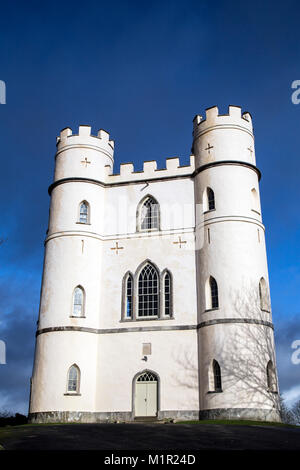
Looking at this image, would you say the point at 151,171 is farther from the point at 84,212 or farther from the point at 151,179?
the point at 84,212

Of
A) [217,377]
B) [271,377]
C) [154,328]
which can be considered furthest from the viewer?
[154,328]

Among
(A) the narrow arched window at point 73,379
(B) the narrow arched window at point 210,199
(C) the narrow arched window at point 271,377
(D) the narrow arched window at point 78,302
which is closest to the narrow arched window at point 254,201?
(B) the narrow arched window at point 210,199

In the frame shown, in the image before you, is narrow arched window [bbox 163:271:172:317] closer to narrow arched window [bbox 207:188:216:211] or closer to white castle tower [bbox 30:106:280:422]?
white castle tower [bbox 30:106:280:422]

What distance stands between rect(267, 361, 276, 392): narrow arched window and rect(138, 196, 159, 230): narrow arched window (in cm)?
968

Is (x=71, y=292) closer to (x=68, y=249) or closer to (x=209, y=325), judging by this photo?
(x=68, y=249)

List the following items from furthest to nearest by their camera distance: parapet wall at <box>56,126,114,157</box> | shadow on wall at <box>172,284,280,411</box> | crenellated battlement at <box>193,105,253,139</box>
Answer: parapet wall at <box>56,126,114,157</box>
crenellated battlement at <box>193,105,253,139</box>
shadow on wall at <box>172,284,280,411</box>

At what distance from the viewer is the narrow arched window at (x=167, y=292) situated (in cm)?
2733

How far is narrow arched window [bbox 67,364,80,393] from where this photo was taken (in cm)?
2602

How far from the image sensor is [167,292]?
27656mm

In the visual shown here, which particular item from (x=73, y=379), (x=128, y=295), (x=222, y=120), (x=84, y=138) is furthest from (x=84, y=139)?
(x=73, y=379)

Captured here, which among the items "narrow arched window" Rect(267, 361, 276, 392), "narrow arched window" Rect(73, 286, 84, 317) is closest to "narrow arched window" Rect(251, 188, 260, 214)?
"narrow arched window" Rect(267, 361, 276, 392)

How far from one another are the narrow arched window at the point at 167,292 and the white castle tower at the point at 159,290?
2.3 inches

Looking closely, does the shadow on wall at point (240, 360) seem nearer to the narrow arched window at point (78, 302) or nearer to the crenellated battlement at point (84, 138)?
the narrow arched window at point (78, 302)

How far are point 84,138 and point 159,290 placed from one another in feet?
35.3
